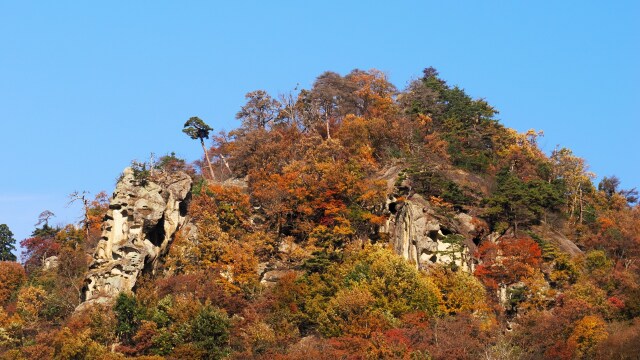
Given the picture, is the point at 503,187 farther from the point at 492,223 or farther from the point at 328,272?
the point at 328,272

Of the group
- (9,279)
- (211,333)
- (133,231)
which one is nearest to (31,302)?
(9,279)

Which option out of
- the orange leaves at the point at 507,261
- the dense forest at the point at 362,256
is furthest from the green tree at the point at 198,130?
the orange leaves at the point at 507,261

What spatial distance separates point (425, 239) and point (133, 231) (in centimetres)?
1552

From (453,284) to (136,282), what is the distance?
16.2 metres

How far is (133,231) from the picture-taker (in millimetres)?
57688

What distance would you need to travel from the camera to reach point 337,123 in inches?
2884

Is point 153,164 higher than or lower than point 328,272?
higher

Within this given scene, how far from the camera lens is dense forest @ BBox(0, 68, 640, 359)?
4912 cm

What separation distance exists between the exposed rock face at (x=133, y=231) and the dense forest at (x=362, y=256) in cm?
44

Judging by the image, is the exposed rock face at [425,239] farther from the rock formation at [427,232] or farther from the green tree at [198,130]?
the green tree at [198,130]

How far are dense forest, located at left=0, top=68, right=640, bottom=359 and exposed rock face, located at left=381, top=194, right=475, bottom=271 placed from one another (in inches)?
4.9

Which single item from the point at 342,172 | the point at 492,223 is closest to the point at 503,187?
the point at 492,223

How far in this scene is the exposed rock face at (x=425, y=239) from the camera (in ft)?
183

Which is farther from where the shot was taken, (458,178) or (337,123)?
(337,123)
